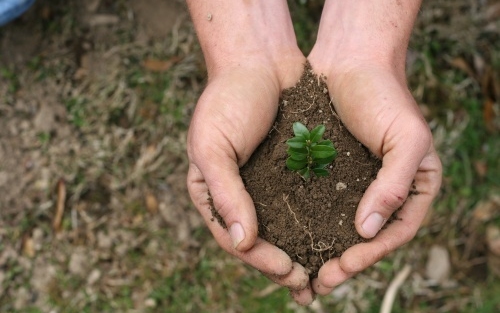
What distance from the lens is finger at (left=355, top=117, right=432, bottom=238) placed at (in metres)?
1.97

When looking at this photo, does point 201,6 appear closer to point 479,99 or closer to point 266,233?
point 266,233

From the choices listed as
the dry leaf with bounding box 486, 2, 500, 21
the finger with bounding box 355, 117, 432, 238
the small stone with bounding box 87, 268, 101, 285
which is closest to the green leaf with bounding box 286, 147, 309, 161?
the finger with bounding box 355, 117, 432, 238

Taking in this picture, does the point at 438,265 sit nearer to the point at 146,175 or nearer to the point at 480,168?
the point at 480,168

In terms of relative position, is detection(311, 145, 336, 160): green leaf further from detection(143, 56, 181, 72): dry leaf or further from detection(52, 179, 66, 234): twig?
detection(52, 179, 66, 234): twig

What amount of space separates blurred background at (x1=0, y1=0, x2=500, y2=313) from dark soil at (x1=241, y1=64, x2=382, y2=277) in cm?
111

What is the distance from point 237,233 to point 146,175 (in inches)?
54.5

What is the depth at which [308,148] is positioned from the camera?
1.97 meters

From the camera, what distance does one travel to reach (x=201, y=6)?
2.51 metres

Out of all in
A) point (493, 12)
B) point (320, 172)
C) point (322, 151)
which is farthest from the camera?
point (493, 12)

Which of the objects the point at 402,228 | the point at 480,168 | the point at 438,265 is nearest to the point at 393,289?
the point at 438,265

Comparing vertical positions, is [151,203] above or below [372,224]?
below

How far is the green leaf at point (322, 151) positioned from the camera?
6.40 ft

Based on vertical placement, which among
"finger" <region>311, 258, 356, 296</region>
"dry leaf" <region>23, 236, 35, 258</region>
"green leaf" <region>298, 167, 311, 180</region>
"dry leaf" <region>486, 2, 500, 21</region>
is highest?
"green leaf" <region>298, 167, 311, 180</region>

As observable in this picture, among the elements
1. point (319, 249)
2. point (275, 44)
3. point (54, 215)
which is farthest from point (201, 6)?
point (54, 215)
